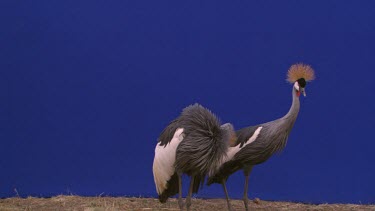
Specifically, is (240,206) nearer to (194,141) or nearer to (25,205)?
(194,141)

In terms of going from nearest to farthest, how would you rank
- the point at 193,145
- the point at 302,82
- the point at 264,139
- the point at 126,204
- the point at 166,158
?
the point at 193,145 → the point at 166,158 → the point at 264,139 → the point at 302,82 → the point at 126,204

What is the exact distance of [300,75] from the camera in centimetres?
568

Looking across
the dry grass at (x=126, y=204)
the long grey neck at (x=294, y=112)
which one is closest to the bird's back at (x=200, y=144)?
the long grey neck at (x=294, y=112)

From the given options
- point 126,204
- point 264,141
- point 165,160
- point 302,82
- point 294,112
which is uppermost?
point 302,82

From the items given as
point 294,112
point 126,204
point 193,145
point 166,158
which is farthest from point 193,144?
point 126,204

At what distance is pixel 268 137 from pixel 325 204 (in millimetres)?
1288

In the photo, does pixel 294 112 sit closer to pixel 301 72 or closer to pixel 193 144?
pixel 301 72

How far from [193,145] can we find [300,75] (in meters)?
1.27

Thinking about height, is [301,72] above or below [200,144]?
above

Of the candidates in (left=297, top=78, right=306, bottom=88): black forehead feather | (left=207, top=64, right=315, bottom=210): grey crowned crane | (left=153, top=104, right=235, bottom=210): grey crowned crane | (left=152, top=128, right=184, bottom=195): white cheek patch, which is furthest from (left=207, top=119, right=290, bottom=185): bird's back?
(left=152, top=128, right=184, bottom=195): white cheek patch

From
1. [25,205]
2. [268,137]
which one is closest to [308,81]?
[268,137]

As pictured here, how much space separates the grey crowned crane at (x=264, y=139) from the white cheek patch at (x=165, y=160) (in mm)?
456

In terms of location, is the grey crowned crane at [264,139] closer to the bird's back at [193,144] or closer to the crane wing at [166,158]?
the bird's back at [193,144]

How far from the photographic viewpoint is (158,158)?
535 cm
